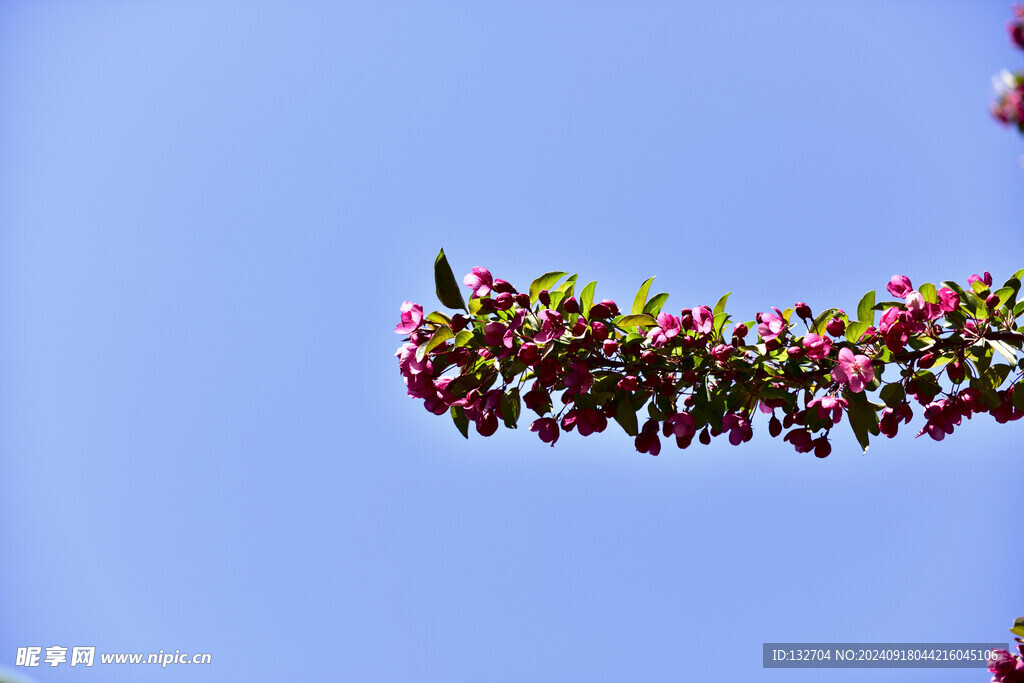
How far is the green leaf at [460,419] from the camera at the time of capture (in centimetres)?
309

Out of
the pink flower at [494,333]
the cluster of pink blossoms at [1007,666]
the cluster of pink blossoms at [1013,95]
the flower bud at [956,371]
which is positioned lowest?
the cluster of pink blossoms at [1007,666]

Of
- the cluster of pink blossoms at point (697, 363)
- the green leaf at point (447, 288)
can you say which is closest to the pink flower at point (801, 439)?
the cluster of pink blossoms at point (697, 363)

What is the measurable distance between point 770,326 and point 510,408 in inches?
40.3

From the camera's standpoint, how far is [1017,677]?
3.99 metres

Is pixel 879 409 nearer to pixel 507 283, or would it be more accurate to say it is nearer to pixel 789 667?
pixel 507 283

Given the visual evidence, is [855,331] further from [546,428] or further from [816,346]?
[546,428]

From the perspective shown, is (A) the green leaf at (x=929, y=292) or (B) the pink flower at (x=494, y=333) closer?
(B) the pink flower at (x=494, y=333)

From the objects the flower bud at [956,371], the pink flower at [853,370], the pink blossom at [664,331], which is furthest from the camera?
the flower bud at [956,371]

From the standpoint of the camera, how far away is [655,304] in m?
3.07

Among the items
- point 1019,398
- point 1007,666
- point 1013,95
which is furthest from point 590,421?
point 1013,95

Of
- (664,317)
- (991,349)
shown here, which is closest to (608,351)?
(664,317)

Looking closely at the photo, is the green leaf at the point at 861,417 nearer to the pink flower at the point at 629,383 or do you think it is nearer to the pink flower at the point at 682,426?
the pink flower at the point at 682,426

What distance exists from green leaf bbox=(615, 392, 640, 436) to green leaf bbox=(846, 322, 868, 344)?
0.85 m

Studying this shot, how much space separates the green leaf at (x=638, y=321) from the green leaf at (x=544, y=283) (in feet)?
1.00
